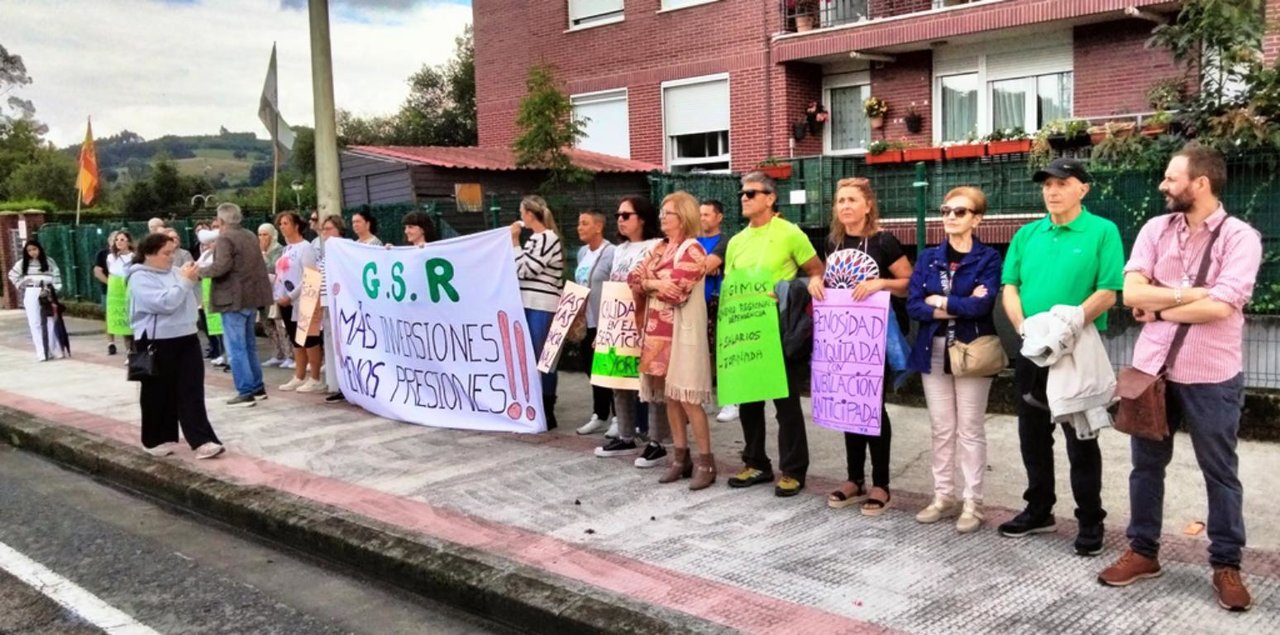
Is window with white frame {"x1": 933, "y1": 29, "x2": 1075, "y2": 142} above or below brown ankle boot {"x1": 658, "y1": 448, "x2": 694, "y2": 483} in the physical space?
above

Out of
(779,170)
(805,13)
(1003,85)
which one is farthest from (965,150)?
(805,13)

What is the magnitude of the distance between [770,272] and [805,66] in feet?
41.5

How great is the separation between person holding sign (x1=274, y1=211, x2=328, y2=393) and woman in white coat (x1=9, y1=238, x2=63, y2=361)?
4907 millimetres

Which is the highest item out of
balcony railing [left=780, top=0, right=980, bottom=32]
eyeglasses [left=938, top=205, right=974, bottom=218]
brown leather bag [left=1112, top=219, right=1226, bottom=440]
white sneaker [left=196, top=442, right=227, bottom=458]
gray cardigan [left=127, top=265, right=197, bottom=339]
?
balcony railing [left=780, top=0, right=980, bottom=32]

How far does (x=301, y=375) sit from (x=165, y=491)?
329 centimetres

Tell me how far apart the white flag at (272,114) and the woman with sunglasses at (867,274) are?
8.06 meters

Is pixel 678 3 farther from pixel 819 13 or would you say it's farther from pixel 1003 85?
pixel 1003 85

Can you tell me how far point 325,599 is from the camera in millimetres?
4871

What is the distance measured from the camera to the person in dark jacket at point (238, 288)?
8.79 m

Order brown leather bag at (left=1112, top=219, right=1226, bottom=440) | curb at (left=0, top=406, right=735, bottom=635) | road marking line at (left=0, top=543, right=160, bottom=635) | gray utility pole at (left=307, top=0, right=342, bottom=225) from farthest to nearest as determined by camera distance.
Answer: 1. gray utility pole at (left=307, top=0, right=342, bottom=225)
2. road marking line at (left=0, top=543, right=160, bottom=635)
3. curb at (left=0, top=406, right=735, bottom=635)
4. brown leather bag at (left=1112, top=219, right=1226, bottom=440)

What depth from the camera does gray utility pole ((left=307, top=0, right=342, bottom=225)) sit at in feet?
29.9

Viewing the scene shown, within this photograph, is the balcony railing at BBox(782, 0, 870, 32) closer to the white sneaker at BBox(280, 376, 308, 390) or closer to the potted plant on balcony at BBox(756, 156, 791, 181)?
the potted plant on balcony at BBox(756, 156, 791, 181)

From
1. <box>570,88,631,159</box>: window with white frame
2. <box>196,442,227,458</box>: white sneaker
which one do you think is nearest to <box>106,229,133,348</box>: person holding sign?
<box>196,442,227,458</box>: white sneaker

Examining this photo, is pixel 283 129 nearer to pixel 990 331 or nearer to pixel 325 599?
pixel 325 599
